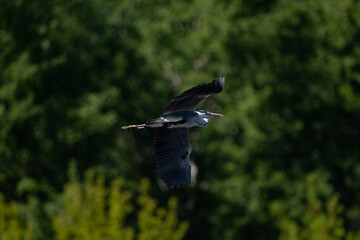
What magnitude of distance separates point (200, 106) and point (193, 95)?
13.4 m

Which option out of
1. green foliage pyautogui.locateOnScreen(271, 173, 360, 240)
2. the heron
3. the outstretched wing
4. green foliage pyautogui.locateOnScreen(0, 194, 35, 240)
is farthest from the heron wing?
green foliage pyautogui.locateOnScreen(271, 173, 360, 240)

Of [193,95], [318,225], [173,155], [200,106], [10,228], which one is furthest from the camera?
[200,106]

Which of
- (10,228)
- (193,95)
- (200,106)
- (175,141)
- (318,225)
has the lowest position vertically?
(193,95)

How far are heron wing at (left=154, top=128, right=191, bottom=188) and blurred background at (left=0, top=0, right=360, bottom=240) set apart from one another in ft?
36.7

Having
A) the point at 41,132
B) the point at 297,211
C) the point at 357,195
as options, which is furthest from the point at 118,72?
the point at 357,195

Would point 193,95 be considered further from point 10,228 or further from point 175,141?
point 10,228

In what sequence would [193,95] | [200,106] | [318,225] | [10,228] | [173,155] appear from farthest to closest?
[200,106]
[318,225]
[10,228]
[173,155]
[193,95]

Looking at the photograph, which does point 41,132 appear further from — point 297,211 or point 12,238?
point 297,211

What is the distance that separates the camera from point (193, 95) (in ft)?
27.8

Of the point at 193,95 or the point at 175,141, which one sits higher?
the point at 175,141

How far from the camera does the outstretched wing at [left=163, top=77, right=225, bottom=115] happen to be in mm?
8272

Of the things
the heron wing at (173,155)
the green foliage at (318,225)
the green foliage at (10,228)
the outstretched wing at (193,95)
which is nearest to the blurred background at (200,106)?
the green foliage at (318,225)

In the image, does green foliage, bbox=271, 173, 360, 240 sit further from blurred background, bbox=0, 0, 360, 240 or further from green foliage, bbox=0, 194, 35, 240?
green foliage, bbox=0, 194, 35, 240

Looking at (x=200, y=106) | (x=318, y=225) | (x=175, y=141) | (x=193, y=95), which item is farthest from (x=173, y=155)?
(x=200, y=106)
